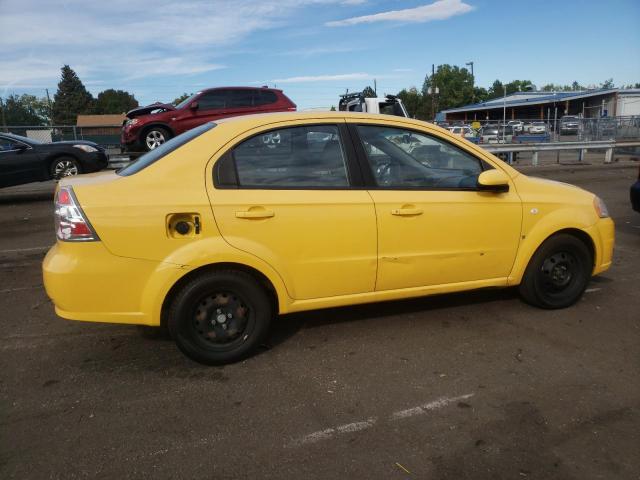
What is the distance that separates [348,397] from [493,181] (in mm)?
1954

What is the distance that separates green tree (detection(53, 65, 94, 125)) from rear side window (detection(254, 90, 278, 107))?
95470 mm

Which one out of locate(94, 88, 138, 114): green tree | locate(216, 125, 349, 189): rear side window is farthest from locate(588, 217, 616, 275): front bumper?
locate(94, 88, 138, 114): green tree

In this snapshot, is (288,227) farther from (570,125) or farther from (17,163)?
(570,125)

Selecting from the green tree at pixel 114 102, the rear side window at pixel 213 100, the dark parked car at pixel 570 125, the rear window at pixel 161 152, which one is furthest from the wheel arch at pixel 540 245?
the green tree at pixel 114 102

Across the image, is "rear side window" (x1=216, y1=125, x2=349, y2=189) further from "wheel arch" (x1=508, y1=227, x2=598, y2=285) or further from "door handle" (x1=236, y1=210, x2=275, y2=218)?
"wheel arch" (x1=508, y1=227, x2=598, y2=285)

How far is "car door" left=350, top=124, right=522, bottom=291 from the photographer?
374cm

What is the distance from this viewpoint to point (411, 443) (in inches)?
104

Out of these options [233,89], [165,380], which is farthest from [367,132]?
[233,89]

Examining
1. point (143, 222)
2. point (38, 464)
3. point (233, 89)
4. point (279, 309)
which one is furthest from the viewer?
point (233, 89)

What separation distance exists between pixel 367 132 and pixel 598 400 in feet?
7.56

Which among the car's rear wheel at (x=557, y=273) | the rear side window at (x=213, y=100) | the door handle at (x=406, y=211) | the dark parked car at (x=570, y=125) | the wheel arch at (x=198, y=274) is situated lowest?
the car's rear wheel at (x=557, y=273)

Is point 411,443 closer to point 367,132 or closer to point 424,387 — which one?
point 424,387

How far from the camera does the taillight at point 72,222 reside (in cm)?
312

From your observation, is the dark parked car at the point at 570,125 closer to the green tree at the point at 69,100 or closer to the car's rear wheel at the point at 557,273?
the car's rear wheel at the point at 557,273
